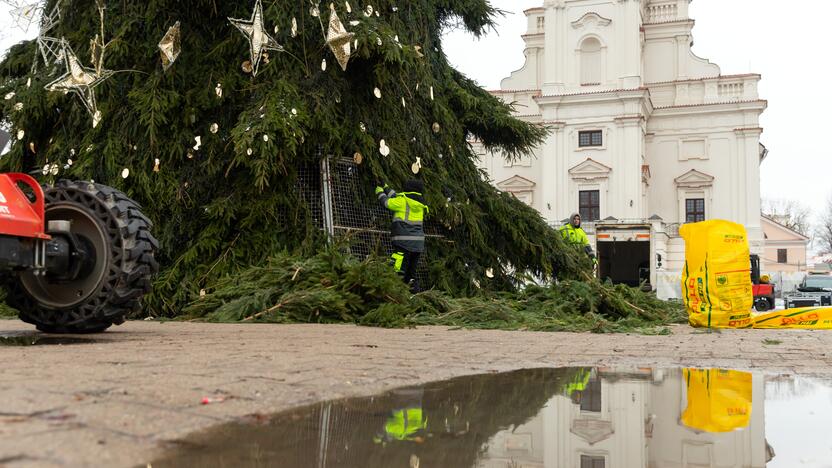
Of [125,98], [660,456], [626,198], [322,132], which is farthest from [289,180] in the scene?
[626,198]

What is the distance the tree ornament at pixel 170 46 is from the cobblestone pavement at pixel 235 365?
3.69 m

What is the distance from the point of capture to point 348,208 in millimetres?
10953

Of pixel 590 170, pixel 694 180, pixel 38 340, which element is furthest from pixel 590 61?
pixel 38 340

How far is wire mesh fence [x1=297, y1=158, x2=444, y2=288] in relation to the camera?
34.7 ft

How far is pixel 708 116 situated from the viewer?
166 feet

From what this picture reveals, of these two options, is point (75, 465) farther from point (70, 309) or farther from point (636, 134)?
point (636, 134)

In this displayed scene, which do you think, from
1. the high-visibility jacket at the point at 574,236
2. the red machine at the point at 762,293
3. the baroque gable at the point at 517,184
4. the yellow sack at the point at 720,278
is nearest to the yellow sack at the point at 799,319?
the yellow sack at the point at 720,278

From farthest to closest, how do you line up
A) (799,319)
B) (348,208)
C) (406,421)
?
(348,208), (799,319), (406,421)

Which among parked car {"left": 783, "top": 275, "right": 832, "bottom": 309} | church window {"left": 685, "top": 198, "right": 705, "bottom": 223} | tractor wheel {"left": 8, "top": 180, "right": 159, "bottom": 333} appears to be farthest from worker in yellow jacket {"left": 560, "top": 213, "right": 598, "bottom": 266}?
church window {"left": 685, "top": 198, "right": 705, "bottom": 223}

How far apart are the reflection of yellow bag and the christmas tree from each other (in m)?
6.12

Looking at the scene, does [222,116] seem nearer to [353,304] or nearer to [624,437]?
[353,304]

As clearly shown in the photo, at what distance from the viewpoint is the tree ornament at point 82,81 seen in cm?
1023

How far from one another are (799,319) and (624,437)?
7.40 metres

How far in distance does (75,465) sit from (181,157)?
28.2ft
